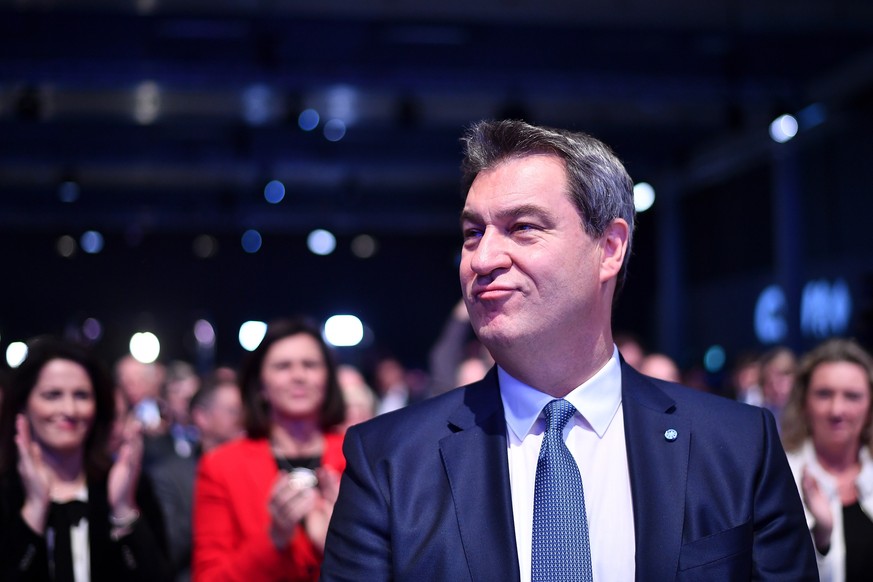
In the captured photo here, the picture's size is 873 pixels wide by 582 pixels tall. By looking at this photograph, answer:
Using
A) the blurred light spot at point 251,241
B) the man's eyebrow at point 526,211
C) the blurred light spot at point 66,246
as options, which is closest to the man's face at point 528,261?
the man's eyebrow at point 526,211

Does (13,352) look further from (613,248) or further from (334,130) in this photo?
(613,248)

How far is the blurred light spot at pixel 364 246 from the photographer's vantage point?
2120cm

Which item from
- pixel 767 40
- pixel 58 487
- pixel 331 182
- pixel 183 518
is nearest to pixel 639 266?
pixel 331 182

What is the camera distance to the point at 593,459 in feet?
6.14

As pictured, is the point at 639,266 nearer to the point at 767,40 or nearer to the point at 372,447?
the point at 767,40

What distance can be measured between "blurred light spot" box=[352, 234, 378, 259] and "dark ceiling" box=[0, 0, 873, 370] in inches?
194

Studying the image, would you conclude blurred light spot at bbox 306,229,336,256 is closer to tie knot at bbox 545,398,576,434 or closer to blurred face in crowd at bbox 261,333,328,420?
blurred face in crowd at bbox 261,333,328,420

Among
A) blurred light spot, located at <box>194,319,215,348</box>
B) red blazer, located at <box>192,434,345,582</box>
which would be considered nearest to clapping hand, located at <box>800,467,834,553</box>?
red blazer, located at <box>192,434,345,582</box>

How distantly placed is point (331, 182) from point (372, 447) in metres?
16.8

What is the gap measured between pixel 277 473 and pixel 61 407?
28.6 inches

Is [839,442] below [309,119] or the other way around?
below

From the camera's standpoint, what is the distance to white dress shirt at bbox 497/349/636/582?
1772 millimetres

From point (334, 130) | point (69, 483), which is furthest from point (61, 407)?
point (334, 130)

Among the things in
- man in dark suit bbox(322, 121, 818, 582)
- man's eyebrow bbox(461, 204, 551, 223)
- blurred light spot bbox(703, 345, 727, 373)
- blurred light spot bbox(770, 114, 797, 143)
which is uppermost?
blurred light spot bbox(770, 114, 797, 143)
